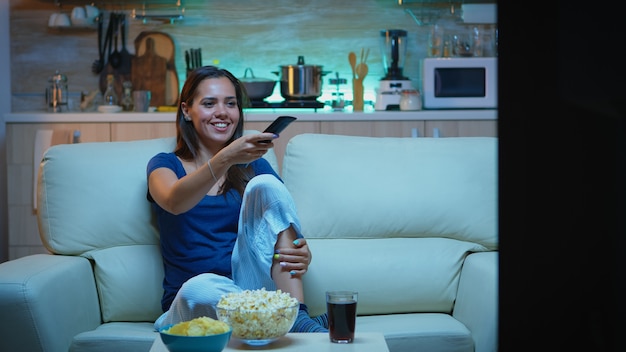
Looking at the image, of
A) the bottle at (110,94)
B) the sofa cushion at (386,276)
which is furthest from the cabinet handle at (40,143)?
the sofa cushion at (386,276)

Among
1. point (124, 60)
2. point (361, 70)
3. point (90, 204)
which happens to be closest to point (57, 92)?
point (124, 60)

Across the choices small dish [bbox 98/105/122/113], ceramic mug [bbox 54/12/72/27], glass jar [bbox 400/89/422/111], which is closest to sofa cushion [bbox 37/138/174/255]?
small dish [bbox 98/105/122/113]

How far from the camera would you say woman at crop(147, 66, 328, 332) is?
2.17 metres

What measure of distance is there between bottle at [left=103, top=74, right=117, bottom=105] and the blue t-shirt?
2256 millimetres

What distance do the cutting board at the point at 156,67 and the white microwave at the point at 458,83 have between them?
1471 millimetres

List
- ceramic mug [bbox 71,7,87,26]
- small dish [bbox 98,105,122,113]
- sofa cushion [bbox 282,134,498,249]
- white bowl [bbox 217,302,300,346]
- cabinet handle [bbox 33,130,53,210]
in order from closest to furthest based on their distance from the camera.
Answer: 1. white bowl [bbox 217,302,300,346]
2. sofa cushion [bbox 282,134,498,249]
3. cabinet handle [bbox 33,130,53,210]
4. small dish [bbox 98,105,122,113]
5. ceramic mug [bbox 71,7,87,26]

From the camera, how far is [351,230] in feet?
8.59

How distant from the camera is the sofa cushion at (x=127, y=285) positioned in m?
2.46

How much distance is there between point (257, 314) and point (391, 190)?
1.08m

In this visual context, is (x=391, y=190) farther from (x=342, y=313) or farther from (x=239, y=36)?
(x=239, y=36)

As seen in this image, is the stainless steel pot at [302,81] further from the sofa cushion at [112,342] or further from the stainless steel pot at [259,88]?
the sofa cushion at [112,342]

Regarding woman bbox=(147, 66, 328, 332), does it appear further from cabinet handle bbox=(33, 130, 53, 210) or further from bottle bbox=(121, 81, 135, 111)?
bottle bbox=(121, 81, 135, 111)

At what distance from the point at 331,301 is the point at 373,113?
2716 mm
